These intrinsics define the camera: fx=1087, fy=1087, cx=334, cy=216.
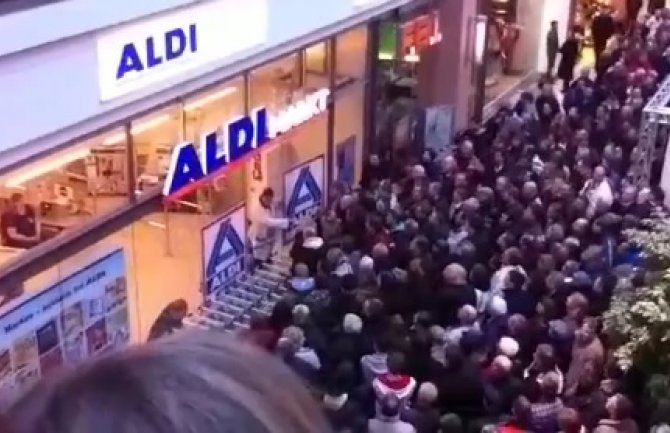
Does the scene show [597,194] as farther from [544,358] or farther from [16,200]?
[16,200]

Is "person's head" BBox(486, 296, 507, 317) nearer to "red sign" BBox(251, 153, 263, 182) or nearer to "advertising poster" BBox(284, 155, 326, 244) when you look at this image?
"red sign" BBox(251, 153, 263, 182)

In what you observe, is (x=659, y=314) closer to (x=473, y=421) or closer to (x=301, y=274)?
(x=473, y=421)

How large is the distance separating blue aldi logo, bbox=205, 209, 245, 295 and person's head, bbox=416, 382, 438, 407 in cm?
321

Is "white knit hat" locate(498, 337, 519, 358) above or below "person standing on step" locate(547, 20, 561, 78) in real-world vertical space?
above

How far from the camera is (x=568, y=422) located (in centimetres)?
693

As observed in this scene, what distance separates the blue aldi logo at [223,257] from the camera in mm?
9992

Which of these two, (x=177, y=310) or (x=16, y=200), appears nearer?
(x=16, y=200)

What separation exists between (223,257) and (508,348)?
327 cm

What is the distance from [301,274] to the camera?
9.66 m

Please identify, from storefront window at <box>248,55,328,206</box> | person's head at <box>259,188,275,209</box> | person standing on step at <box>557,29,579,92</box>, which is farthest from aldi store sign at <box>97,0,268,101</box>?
person standing on step at <box>557,29,579,92</box>

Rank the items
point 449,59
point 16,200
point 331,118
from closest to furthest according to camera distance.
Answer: point 16,200
point 331,118
point 449,59

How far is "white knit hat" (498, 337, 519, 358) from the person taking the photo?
26.0 feet

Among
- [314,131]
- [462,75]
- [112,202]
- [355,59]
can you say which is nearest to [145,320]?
[112,202]

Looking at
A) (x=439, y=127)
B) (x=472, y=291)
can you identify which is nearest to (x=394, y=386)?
(x=472, y=291)
